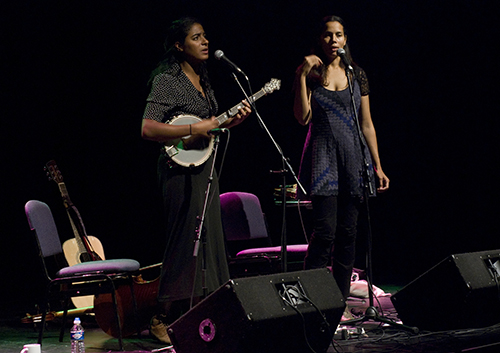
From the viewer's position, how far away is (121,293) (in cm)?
359

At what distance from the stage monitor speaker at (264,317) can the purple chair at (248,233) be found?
166cm

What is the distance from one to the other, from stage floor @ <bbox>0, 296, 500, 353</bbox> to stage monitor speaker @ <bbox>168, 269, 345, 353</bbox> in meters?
0.29

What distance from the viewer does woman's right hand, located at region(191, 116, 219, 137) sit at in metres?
3.03

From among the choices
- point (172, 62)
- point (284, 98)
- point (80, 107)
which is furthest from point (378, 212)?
point (172, 62)

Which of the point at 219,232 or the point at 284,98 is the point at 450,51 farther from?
the point at 219,232

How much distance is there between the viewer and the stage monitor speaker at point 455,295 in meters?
2.81

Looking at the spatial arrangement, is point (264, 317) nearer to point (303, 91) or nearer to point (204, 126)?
point (204, 126)

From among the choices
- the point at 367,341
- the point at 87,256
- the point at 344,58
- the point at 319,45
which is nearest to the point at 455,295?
the point at 367,341

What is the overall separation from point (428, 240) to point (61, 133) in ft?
12.8

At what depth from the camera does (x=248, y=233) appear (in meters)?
4.55

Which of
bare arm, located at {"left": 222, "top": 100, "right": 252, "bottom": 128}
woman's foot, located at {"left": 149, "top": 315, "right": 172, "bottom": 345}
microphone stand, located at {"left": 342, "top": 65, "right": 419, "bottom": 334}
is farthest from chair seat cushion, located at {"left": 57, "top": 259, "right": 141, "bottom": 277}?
microphone stand, located at {"left": 342, "top": 65, "right": 419, "bottom": 334}

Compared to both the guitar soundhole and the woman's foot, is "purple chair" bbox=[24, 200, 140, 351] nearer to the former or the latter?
the woman's foot

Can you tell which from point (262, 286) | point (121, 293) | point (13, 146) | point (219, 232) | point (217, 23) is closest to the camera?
point (262, 286)

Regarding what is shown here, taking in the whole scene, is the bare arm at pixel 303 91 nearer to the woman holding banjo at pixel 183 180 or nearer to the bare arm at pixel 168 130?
the woman holding banjo at pixel 183 180
